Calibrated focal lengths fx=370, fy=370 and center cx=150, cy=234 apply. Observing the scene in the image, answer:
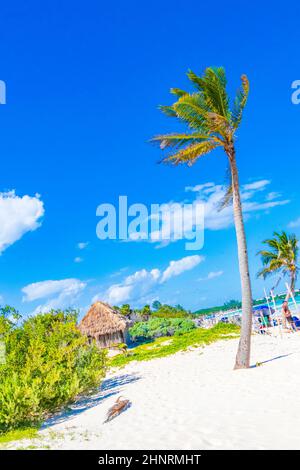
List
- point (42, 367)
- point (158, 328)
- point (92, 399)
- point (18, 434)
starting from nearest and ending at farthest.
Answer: point (18, 434) < point (42, 367) < point (92, 399) < point (158, 328)

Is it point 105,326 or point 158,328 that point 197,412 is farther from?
point 158,328

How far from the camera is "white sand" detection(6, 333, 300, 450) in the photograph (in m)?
5.18

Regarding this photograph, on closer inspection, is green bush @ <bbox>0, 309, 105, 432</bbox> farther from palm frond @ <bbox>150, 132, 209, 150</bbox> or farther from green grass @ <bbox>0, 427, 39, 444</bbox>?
palm frond @ <bbox>150, 132, 209, 150</bbox>

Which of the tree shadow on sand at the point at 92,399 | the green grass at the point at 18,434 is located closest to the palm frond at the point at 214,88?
the tree shadow on sand at the point at 92,399

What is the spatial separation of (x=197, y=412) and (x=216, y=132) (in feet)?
26.2

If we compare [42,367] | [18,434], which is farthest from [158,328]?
[18,434]

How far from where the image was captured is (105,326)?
27984 mm

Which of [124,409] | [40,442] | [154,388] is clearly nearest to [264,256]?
[154,388]

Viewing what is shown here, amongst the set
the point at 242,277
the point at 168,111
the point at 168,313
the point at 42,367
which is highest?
the point at 168,111

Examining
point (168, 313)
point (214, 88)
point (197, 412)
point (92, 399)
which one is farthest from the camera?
point (168, 313)

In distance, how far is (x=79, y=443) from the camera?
18.7 feet

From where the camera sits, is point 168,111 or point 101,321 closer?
point 168,111

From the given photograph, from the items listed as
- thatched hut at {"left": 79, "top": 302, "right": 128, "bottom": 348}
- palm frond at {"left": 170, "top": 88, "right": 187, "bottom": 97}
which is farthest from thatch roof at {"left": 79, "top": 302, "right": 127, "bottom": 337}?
palm frond at {"left": 170, "top": 88, "right": 187, "bottom": 97}
